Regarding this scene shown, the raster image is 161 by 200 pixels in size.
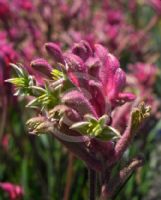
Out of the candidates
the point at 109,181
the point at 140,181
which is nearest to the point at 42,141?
the point at 140,181

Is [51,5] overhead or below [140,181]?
overhead

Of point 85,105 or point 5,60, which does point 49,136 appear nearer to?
point 5,60

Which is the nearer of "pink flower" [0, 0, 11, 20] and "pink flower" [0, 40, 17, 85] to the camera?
"pink flower" [0, 40, 17, 85]

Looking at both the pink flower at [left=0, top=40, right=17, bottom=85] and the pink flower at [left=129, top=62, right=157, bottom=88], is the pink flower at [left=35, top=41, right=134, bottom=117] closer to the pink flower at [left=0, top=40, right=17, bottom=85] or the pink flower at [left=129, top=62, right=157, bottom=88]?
the pink flower at [left=0, top=40, right=17, bottom=85]

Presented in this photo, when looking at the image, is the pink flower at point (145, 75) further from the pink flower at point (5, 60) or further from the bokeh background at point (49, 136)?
the pink flower at point (5, 60)

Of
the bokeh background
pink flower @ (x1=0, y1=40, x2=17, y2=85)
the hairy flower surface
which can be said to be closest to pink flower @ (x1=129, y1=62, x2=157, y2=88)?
the bokeh background

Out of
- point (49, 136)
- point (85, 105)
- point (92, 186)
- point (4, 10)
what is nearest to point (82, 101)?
point (85, 105)

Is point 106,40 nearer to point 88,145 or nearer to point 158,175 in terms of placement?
point 158,175

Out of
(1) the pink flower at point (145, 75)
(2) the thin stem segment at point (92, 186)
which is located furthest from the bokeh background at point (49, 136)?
(2) the thin stem segment at point (92, 186)
